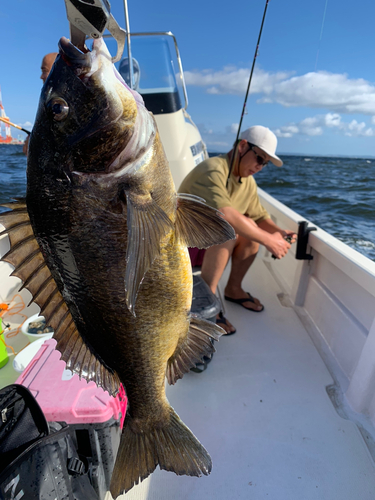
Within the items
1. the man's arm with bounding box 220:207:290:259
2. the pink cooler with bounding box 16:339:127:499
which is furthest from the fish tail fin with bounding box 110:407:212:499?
the man's arm with bounding box 220:207:290:259

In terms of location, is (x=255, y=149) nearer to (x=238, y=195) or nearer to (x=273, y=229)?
(x=238, y=195)

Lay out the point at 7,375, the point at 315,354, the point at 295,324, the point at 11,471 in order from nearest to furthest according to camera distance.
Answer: the point at 11,471
the point at 7,375
the point at 315,354
the point at 295,324

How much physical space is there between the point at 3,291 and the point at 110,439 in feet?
6.82

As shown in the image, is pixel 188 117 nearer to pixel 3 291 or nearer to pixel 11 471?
pixel 3 291

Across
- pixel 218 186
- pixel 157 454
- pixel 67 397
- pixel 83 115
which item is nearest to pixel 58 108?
pixel 83 115

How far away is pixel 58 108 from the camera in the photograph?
0.94 meters

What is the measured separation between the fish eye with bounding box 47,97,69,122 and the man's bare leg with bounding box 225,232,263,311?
110 inches

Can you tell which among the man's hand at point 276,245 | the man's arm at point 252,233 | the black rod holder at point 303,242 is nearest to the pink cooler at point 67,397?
the man's arm at point 252,233

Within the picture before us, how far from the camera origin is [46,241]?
108 cm

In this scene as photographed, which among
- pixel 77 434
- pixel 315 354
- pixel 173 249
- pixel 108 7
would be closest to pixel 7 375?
pixel 77 434

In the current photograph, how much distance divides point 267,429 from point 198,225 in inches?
68.0

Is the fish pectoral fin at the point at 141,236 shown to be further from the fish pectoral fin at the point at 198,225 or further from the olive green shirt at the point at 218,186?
the olive green shirt at the point at 218,186

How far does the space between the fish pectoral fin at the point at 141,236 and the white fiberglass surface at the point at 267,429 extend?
156 cm

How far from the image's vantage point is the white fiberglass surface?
1818 mm
